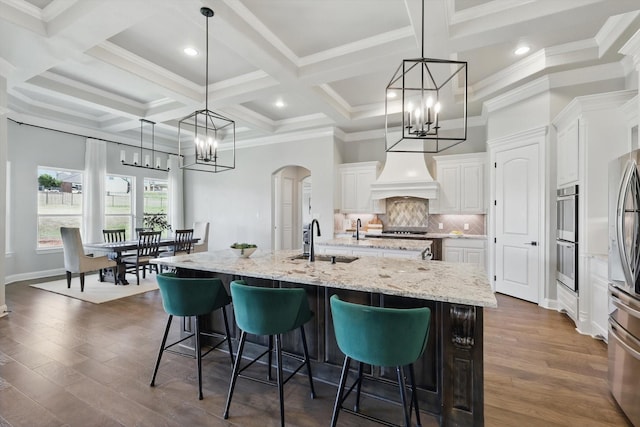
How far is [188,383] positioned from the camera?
2355mm

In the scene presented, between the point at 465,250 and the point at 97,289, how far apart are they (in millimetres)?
6347

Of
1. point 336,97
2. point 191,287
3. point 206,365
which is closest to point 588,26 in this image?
point 336,97

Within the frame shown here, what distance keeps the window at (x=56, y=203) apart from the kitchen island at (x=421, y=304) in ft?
17.3

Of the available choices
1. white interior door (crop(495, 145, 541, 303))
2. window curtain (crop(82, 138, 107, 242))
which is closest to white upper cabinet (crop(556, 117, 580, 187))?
white interior door (crop(495, 145, 541, 303))

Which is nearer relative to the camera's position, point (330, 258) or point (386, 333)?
point (386, 333)

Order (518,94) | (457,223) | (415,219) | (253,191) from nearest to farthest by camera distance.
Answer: (518,94)
(457,223)
(415,219)
(253,191)

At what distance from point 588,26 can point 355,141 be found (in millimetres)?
4249

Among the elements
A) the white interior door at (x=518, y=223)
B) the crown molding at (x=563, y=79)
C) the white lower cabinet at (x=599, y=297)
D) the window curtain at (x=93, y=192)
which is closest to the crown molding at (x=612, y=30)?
the crown molding at (x=563, y=79)

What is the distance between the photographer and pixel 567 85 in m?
3.98

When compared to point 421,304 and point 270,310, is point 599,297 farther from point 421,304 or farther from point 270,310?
point 270,310

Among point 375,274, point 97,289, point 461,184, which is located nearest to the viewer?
point 375,274

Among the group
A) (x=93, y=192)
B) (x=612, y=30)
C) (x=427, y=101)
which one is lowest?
(x=93, y=192)

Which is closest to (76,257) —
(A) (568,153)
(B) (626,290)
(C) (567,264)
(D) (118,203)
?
(D) (118,203)

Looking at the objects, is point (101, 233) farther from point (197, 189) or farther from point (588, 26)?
point (588, 26)
